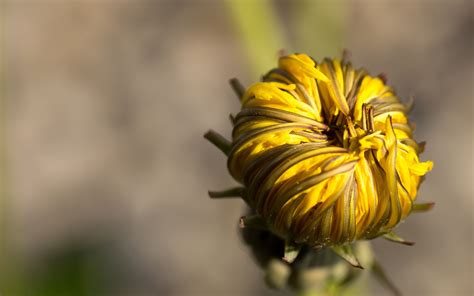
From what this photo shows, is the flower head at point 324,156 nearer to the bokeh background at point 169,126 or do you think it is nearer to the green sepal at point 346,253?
the green sepal at point 346,253

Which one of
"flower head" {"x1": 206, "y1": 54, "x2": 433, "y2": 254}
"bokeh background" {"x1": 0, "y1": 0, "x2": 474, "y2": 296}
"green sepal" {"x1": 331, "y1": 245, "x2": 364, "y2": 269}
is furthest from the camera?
"bokeh background" {"x1": 0, "y1": 0, "x2": 474, "y2": 296}

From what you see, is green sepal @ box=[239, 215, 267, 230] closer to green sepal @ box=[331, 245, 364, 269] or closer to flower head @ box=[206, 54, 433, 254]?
flower head @ box=[206, 54, 433, 254]

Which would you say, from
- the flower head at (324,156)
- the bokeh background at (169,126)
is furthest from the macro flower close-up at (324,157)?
the bokeh background at (169,126)

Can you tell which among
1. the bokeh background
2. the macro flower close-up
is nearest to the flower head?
the macro flower close-up

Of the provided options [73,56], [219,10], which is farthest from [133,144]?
[219,10]

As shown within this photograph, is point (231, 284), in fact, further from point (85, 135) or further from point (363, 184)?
point (363, 184)

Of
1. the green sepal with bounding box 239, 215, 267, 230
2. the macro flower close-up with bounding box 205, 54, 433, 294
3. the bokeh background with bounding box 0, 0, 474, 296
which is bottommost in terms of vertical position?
the bokeh background with bounding box 0, 0, 474, 296

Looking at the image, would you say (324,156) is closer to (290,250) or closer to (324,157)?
(324,157)

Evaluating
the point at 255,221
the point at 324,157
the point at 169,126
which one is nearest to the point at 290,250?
the point at 255,221
